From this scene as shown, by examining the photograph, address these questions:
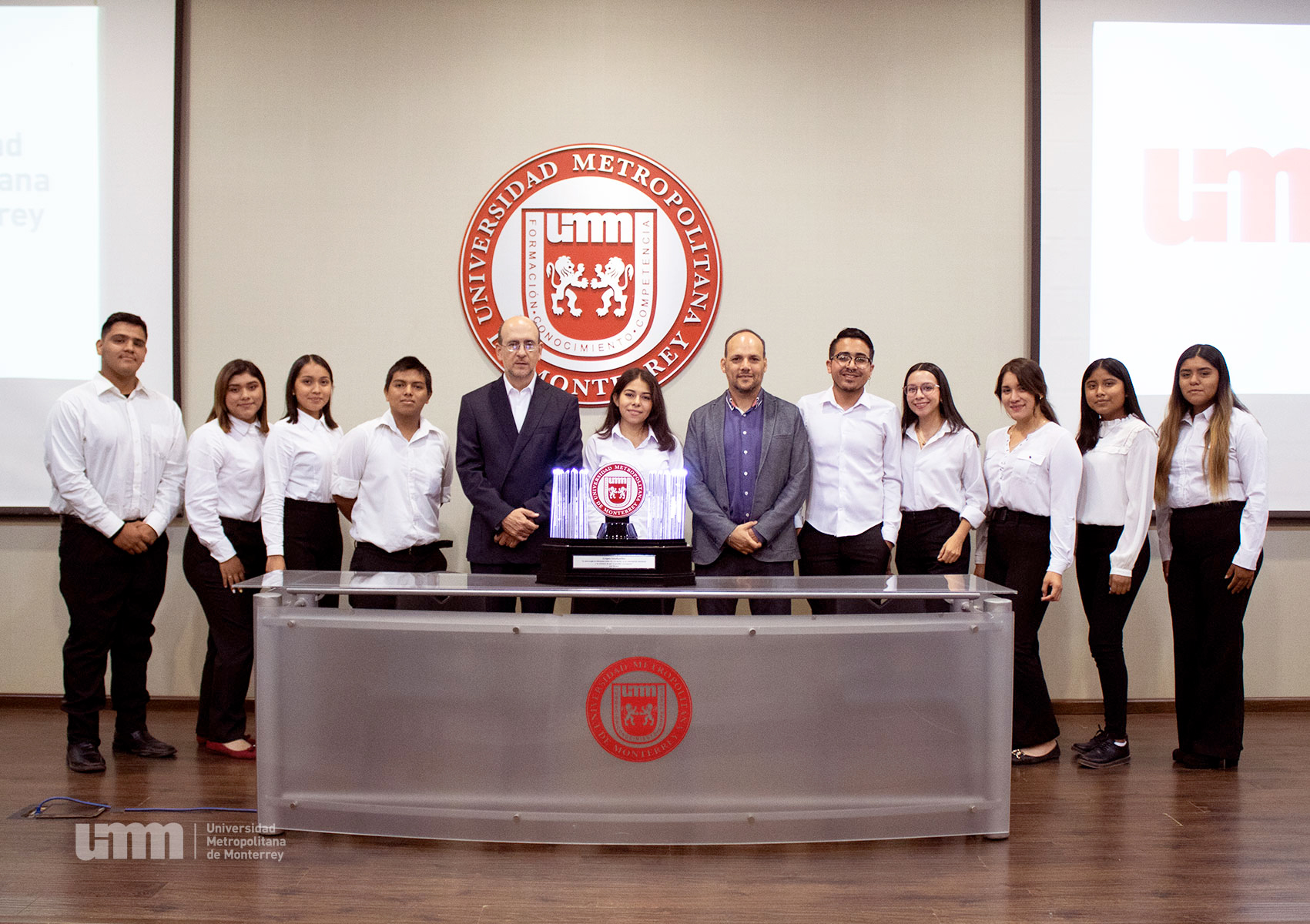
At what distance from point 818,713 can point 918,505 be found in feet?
4.19

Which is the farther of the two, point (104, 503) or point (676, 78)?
point (676, 78)

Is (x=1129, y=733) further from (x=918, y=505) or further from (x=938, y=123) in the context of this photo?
(x=938, y=123)

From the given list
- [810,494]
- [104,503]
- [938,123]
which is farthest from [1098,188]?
[104,503]

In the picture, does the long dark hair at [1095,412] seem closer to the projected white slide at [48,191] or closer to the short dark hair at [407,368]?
the short dark hair at [407,368]

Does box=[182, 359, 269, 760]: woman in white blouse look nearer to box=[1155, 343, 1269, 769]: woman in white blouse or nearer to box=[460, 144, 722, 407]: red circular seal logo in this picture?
box=[460, 144, 722, 407]: red circular seal logo

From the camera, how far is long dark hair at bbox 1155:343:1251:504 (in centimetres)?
345

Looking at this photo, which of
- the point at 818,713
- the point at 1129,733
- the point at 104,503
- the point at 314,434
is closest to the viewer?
the point at 818,713

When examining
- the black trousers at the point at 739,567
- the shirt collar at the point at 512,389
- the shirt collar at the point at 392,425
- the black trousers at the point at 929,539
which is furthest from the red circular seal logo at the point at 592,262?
the black trousers at the point at 929,539

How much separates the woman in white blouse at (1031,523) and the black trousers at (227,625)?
10.0 feet

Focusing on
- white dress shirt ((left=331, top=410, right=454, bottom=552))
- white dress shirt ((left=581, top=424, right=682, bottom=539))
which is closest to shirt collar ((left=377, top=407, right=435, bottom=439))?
white dress shirt ((left=331, top=410, right=454, bottom=552))

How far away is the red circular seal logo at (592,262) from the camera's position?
13.9ft

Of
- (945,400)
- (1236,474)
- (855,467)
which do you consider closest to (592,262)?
(855,467)

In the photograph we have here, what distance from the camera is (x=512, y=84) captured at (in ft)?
14.0

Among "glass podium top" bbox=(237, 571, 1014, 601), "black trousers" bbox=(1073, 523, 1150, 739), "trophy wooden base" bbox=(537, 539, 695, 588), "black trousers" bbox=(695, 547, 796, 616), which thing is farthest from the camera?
"black trousers" bbox=(1073, 523, 1150, 739)
